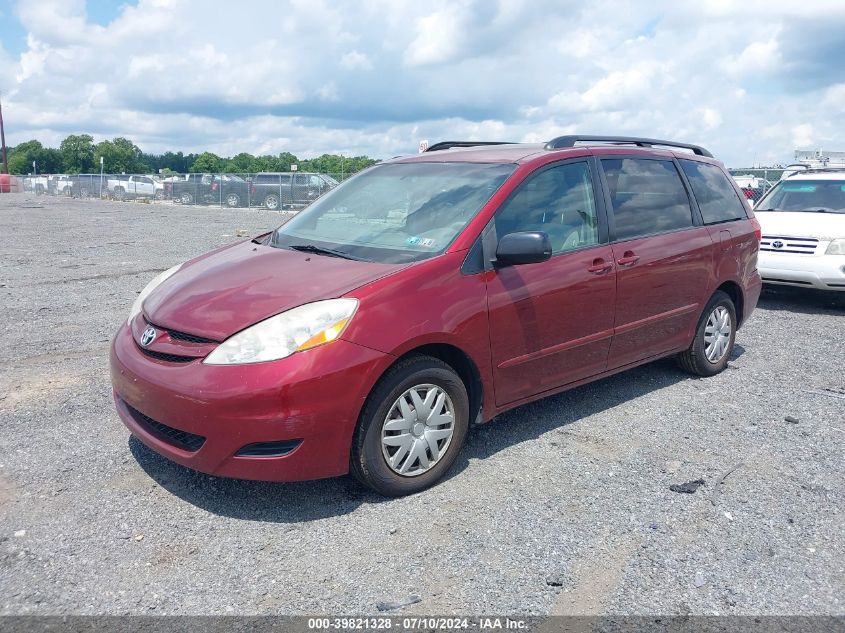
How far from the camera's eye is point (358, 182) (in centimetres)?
509

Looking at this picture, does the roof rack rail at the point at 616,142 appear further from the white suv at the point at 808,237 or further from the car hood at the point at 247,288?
the white suv at the point at 808,237

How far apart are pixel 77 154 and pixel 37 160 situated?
923 cm

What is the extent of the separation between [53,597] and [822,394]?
17.3ft

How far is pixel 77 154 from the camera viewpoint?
11394 cm

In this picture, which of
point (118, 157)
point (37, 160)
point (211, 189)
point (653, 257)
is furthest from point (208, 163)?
point (653, 257)

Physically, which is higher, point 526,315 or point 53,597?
point 526,315

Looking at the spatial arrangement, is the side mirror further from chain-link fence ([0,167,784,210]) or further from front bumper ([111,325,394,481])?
chain-link fence ([0,167,784,210])

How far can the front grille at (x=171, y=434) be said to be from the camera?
11.0ft

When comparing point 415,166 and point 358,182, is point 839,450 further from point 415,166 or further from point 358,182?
point 358,182

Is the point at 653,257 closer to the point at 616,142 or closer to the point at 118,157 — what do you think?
the point at 616,142

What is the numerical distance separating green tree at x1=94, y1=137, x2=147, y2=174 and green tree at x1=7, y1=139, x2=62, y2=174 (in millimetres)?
7953

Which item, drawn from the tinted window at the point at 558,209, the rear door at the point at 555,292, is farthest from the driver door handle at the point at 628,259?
the tinted window at the point at 558,209

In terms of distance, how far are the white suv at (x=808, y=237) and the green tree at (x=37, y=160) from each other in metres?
126

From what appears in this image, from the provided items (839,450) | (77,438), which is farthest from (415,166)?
(839,450)
